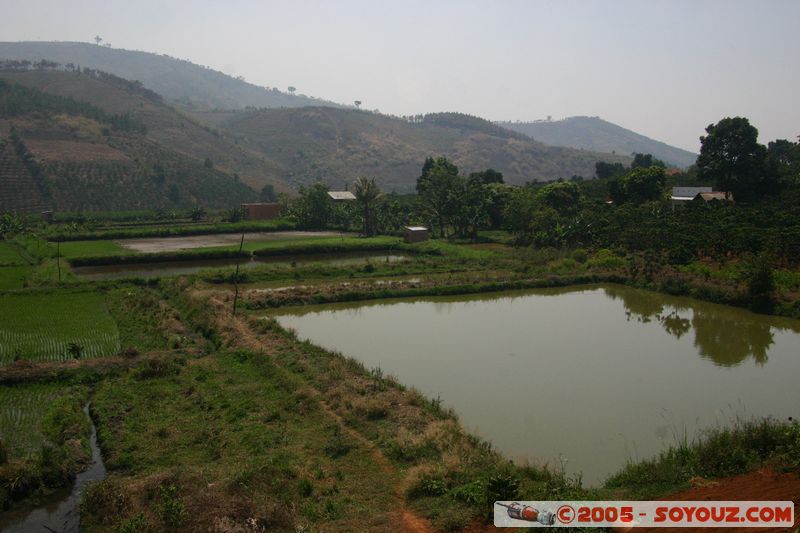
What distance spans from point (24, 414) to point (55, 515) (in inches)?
160

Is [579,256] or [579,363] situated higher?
[579,256]

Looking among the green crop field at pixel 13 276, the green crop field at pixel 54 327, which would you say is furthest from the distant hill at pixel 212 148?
the green crop field at pixel 54 327

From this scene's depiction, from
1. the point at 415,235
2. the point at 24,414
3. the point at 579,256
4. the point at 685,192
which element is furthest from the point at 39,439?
the point at 685,192

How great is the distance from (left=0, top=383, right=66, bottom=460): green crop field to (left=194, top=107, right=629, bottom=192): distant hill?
85.1 m

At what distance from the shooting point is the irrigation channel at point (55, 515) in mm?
8792

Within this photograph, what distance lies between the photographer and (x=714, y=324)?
20.8 meters

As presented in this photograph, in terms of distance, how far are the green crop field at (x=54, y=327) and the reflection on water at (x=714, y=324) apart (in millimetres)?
16186

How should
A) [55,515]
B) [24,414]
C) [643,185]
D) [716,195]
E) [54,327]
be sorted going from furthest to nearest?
1. [716,195]
2. [643,185]
3. [54,327]
4. [24,414]
5. [55,515]

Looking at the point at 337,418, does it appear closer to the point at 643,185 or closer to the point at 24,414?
the point at 24,414

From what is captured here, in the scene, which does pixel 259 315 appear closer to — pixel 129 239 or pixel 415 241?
pixel 415 241

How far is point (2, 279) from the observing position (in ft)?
84.8

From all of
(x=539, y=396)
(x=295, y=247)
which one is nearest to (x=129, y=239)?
(x=295, y=247)

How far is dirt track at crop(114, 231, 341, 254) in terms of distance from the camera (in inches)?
1436

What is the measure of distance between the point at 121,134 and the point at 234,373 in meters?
74.7
